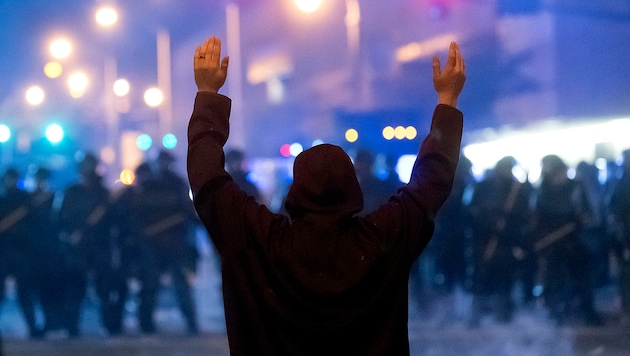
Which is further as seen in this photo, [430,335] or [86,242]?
[86,242]

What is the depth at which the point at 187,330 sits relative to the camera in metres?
6.28

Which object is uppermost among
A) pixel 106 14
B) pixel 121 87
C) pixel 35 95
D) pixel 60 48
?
pixel 106 14

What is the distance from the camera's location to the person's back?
1462 mm

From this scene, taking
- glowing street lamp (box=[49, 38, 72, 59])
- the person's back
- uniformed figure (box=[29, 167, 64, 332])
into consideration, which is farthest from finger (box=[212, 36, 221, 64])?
glowing street lamp (box=[49, 38, 72, 59])

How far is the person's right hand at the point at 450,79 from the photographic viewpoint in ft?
5.66

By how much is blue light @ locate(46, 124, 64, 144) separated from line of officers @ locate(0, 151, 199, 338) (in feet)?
2.61

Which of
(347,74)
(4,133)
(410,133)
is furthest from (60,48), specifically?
(347,74)

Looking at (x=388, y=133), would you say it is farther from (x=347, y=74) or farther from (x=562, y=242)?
(x=347, y=74)

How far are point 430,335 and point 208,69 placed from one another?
4.88 meters

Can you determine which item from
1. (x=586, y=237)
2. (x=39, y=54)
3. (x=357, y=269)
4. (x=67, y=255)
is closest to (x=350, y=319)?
(x=357, y=269)

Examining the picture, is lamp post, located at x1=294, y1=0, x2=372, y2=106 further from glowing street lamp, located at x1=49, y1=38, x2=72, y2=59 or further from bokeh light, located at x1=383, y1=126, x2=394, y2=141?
glowing street lamp, located at x1=49, y1=38, x2=72, y2=59

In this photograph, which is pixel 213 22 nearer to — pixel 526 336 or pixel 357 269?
pixel 526 336

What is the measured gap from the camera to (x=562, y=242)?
6.49 metres

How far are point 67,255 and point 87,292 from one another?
0.45m
